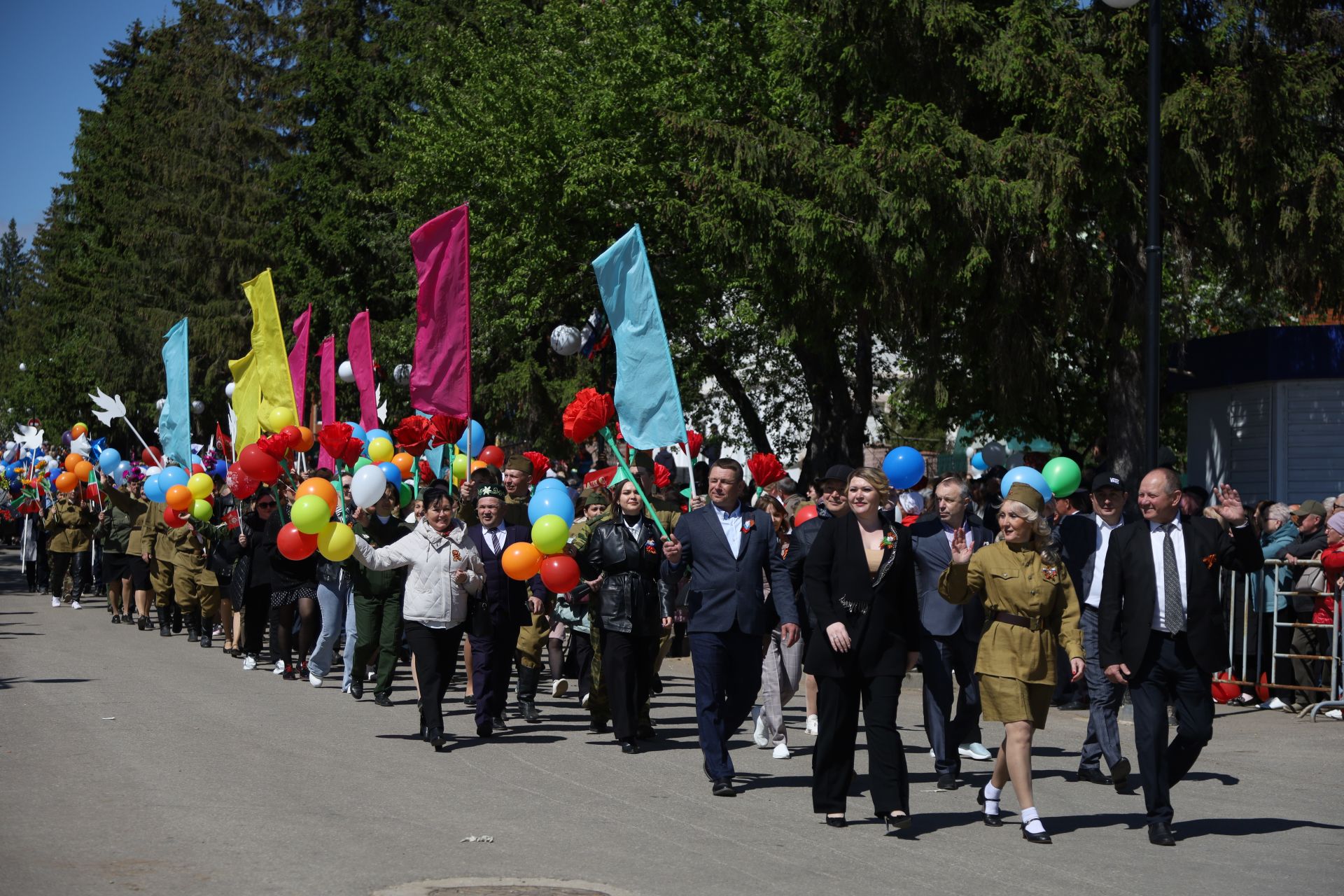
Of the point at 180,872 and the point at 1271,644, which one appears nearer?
the point at 180,872

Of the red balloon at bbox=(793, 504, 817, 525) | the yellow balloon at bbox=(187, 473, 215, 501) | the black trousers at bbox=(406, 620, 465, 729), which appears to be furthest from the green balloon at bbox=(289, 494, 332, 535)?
the yellow balloon at bbox=(187, 473, 215, 501)

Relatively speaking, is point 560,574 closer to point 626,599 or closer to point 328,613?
point 626,599

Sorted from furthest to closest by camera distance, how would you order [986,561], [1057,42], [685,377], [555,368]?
[555,368], [685,377], [1057,42], [986,561]

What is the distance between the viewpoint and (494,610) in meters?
11.6

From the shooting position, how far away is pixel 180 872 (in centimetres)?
665

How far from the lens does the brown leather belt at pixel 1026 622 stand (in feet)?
25.9

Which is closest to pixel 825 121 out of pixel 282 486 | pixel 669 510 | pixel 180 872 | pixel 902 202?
pixel 902 202

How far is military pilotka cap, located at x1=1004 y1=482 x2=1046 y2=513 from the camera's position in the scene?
7938 mm

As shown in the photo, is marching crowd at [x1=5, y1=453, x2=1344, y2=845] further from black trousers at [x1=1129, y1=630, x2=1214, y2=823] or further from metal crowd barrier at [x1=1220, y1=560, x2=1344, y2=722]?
metal crowd barrier at [x1=1220, y1=560, x2=1344, y2=722]

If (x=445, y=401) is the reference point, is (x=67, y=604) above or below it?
below

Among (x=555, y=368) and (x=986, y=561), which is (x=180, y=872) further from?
(x=555, y=368)

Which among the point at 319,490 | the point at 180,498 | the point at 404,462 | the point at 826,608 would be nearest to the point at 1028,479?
the point at 826,608

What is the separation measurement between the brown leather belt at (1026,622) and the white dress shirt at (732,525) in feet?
7.03

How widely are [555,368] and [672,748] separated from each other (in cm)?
2384
